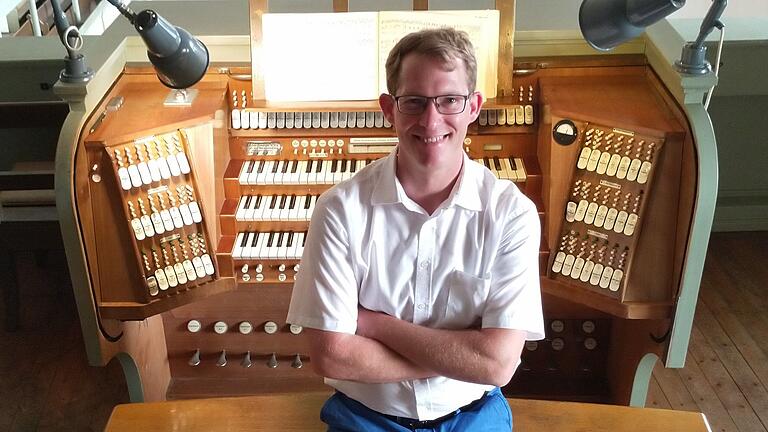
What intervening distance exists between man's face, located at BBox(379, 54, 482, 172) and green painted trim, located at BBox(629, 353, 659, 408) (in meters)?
1.46

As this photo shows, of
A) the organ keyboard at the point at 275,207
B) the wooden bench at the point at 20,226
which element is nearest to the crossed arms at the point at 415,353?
the organ keyboard at the point at 275,207

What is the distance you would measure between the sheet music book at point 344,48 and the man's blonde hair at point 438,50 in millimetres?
926

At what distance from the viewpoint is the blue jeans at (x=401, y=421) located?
2.18 metres

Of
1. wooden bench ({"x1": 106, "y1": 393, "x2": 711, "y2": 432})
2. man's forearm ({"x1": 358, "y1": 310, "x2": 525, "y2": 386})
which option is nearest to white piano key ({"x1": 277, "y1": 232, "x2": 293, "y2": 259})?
wooden bench ({"x1": 106, "y1": 393, "x2": 711, "y2": 432})

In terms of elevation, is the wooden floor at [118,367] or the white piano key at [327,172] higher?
the white piano key at [327,172]

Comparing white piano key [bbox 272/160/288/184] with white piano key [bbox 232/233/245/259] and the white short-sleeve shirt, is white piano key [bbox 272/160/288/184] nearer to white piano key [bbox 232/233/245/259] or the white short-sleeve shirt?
white piano key [bbox 232/233/245/259]

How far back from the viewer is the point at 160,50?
230cm

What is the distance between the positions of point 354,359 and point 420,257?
29 cm

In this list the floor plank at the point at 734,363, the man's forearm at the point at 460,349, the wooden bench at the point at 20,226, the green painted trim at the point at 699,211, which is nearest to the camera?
the man's forearm at the point at 460,349

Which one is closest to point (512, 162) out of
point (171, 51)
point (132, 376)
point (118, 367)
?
point (171, 51)

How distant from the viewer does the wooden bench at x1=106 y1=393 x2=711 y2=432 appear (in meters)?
2.41

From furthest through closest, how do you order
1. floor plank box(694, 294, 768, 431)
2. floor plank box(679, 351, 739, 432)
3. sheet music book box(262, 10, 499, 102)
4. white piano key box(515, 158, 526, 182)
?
floor plank box(694, 294, 768, 431)
floor plank box(679, 351, 739, 432)
white piano key box(515, 158, 526, 182)
sheet music book box(262, 10, 499, 102)

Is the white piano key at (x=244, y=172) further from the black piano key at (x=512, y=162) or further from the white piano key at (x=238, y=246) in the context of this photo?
the black piano key at (x=512, y=162)

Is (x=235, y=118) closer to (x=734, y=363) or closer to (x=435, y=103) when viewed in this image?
(x=435, y=103)
